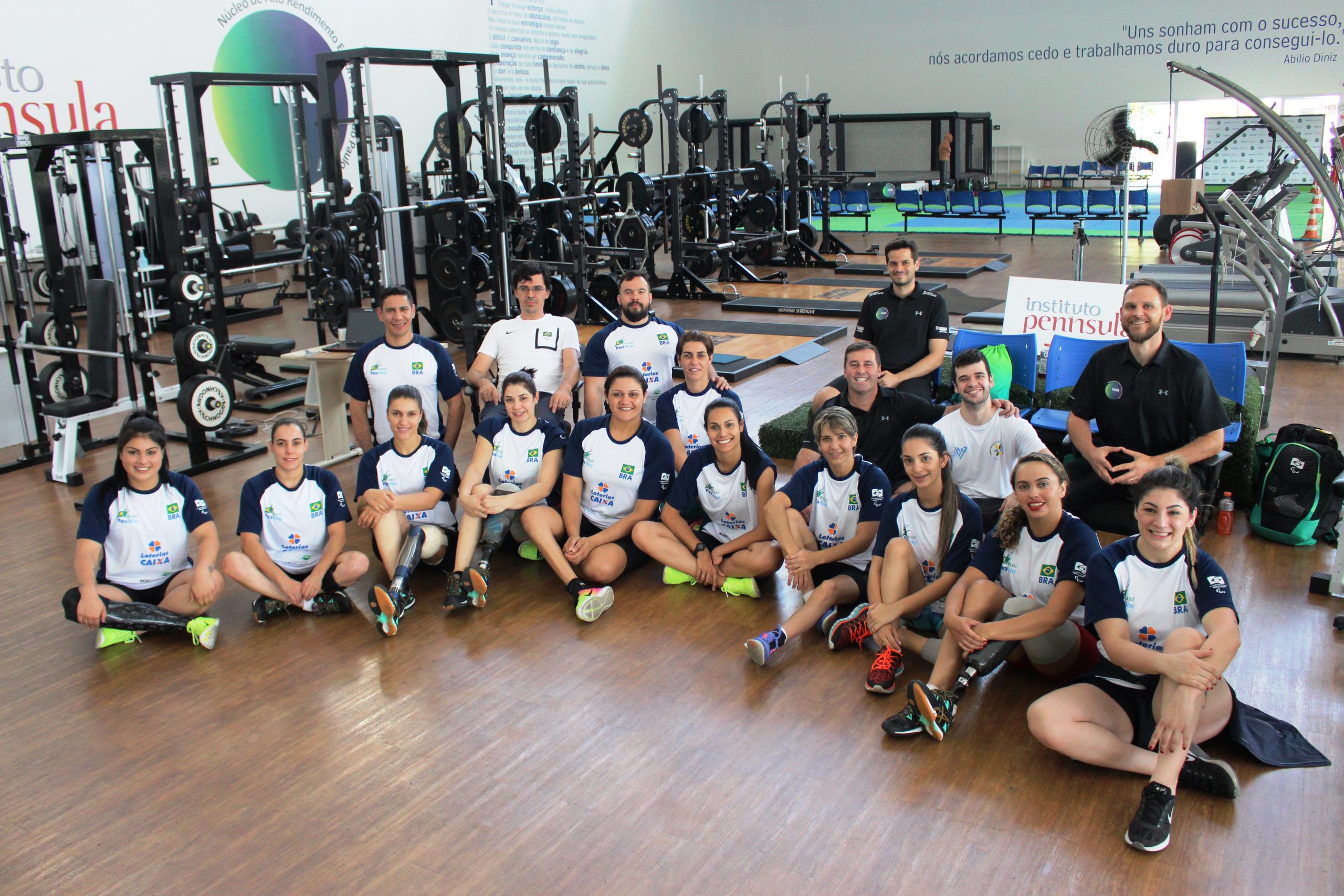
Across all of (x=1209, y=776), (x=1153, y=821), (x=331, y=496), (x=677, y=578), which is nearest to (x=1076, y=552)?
(x=1209, y=776)

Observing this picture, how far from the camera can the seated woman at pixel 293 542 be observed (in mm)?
3984

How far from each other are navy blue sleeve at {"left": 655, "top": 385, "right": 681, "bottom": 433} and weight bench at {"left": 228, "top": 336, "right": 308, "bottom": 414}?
368 centimetres

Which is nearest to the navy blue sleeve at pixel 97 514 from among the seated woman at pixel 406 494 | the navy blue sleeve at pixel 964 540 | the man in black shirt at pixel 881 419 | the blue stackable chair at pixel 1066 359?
the seated woman at pixel 406 494

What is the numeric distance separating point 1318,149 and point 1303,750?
1005 cm

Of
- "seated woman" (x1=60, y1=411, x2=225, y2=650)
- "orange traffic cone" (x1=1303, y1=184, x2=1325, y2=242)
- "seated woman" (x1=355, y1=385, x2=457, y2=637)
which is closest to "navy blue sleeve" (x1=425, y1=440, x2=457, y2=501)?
"seated woman" (x1=355, y1=385, x2=457, y2=637)

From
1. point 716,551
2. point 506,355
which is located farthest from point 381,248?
point 716,551

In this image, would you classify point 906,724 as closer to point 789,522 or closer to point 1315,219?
point 789,522

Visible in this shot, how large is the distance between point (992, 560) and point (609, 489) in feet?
5.28

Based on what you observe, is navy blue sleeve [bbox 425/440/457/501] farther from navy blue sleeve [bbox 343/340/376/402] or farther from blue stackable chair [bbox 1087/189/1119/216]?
blue stackable chair [bbox 1087/189/1119/216]

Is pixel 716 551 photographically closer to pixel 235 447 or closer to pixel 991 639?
pixel 991 639

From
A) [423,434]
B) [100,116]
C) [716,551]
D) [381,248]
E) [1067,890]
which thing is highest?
[100,116]

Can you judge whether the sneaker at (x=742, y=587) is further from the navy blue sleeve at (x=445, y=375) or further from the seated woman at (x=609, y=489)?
the navy blue sleeve at (x=445, y=375)

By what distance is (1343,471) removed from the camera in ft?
13.9

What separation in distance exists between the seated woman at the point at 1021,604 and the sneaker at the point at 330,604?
2131mm
